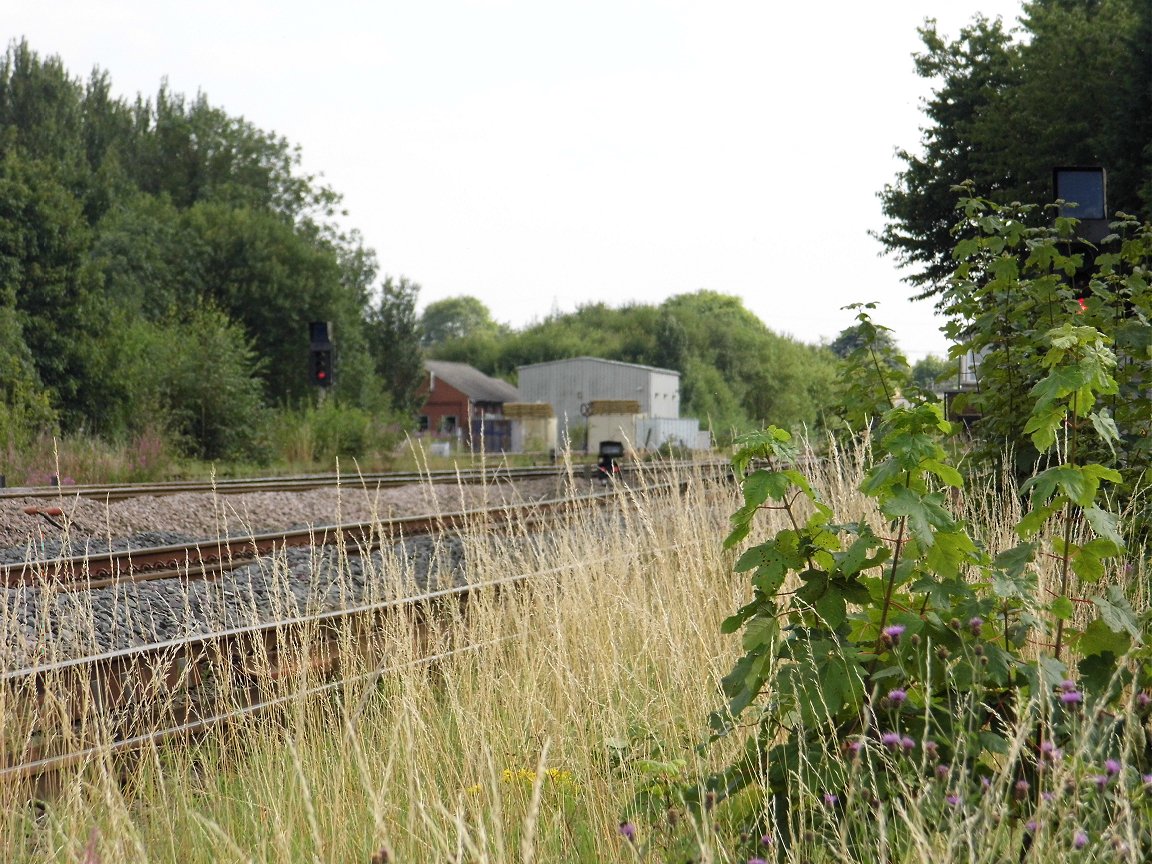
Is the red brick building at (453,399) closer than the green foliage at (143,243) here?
No

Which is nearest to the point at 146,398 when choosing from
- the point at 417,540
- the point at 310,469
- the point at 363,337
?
the point at 310,469

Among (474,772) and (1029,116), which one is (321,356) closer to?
(1029,116)

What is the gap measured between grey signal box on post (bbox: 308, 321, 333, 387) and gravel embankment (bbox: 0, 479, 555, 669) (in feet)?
33.9

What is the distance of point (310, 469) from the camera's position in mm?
25625

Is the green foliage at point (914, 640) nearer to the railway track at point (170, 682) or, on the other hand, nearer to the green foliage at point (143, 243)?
the railway track at point (170, 682)

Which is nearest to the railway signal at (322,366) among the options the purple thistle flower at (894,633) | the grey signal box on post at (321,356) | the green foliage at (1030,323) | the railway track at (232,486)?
the grey signal box on post at (321,356)

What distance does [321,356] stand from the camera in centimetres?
2886

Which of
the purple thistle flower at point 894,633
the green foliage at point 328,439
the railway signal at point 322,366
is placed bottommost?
the purple thistle flower at point 894,633

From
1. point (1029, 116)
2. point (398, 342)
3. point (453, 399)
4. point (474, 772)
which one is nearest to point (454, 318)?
point (453, 399)

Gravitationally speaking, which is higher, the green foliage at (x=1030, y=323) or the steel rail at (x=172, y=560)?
the green foliage at (x=1030, y=323)

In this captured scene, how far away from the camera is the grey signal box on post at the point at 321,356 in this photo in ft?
93.1

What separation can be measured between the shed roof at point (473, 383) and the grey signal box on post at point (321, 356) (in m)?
45.3

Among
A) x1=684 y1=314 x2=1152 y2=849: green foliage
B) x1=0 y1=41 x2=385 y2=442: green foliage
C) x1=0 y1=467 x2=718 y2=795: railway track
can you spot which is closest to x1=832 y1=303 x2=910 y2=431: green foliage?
x1=0 y1=467 x2=718 y2=795: railway track

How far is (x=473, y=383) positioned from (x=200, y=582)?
232 feet
